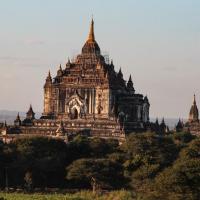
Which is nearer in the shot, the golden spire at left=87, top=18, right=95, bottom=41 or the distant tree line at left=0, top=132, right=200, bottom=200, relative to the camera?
the distant tree line at left=0, top=132, right=200, bottom=200

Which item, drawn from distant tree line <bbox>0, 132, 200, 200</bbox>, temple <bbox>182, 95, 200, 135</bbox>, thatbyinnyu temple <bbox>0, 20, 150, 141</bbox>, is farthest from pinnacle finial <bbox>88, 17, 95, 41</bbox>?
distant tree line <bbox>0, 132, 200, 200</bbox>

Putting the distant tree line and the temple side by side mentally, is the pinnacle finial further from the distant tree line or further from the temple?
the distant tree line

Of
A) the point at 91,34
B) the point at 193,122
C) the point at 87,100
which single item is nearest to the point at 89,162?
the point at 87,100

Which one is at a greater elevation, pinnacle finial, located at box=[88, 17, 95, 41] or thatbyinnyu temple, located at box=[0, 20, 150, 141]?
pinnacle finial, located at box=[88, 17, 95, 41]

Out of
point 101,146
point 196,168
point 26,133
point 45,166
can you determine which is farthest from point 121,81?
point 196,168

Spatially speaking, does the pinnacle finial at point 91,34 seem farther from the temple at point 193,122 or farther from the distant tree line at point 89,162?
the distant tree line at point 89,162

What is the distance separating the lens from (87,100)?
402ft

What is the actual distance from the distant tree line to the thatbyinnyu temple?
20791mm

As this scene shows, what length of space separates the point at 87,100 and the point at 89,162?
37.4m

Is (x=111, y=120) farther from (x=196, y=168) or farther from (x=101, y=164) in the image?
(x=196, y=168)

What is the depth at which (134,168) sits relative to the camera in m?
85.0

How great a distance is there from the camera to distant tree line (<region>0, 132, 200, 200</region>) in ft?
275

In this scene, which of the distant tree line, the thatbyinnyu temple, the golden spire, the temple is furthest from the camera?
the temple

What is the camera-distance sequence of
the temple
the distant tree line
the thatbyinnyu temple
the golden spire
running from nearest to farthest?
the distant tree line, the thatbyinnyu temple, the golden spire, the temple
